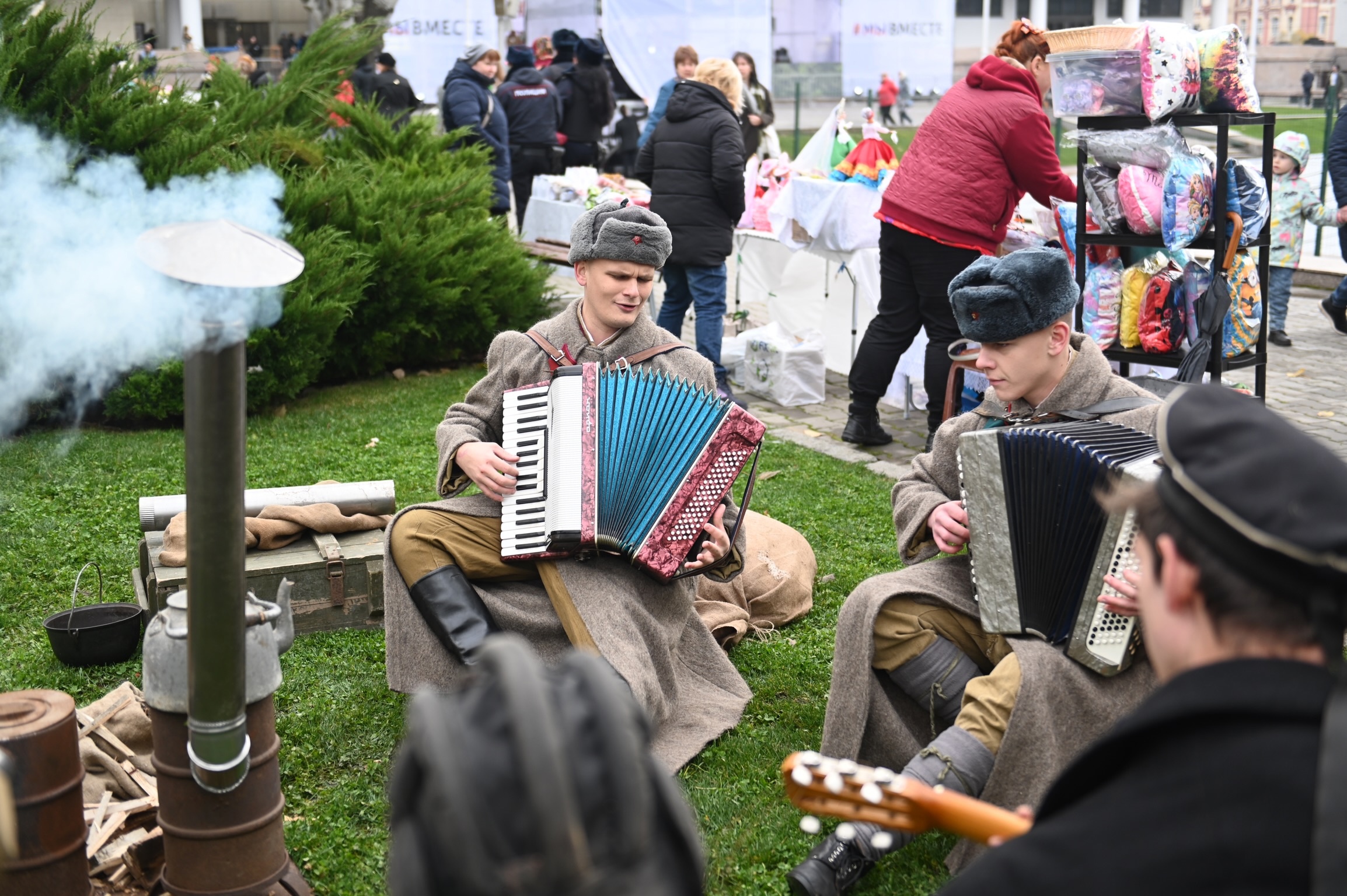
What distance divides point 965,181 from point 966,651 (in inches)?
128

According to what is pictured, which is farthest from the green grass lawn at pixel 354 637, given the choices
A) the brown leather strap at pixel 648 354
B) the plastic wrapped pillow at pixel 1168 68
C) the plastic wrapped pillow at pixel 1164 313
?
the plastic wrapped pillow at pixel 1168 68

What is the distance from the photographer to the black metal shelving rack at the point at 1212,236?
199 inches

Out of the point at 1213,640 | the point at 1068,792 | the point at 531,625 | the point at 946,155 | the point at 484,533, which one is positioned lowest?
the point at 531,625

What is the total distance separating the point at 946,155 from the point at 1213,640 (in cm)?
476

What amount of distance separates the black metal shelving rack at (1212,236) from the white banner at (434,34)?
46.9 feet

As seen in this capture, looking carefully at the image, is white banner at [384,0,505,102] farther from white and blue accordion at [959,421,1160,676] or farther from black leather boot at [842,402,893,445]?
white and blue accordion at [959,421,1160,676]

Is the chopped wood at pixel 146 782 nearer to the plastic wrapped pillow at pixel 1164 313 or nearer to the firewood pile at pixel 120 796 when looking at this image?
the firewood pile at pixel 120 796

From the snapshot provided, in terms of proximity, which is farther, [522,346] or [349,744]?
[522,346]

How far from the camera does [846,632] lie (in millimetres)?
3240

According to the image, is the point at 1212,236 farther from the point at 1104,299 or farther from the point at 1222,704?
the point at 1222,704

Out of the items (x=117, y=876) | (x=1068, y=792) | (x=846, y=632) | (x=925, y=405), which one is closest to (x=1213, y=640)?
(x=1068, y=792)

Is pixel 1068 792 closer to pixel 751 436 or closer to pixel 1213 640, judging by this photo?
pixel 1213 640

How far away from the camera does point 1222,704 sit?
4.66 feet

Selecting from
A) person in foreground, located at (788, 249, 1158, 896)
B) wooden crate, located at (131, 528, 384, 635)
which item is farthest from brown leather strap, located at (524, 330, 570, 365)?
person in foreground, located at (788, 249, 1158, 896)
